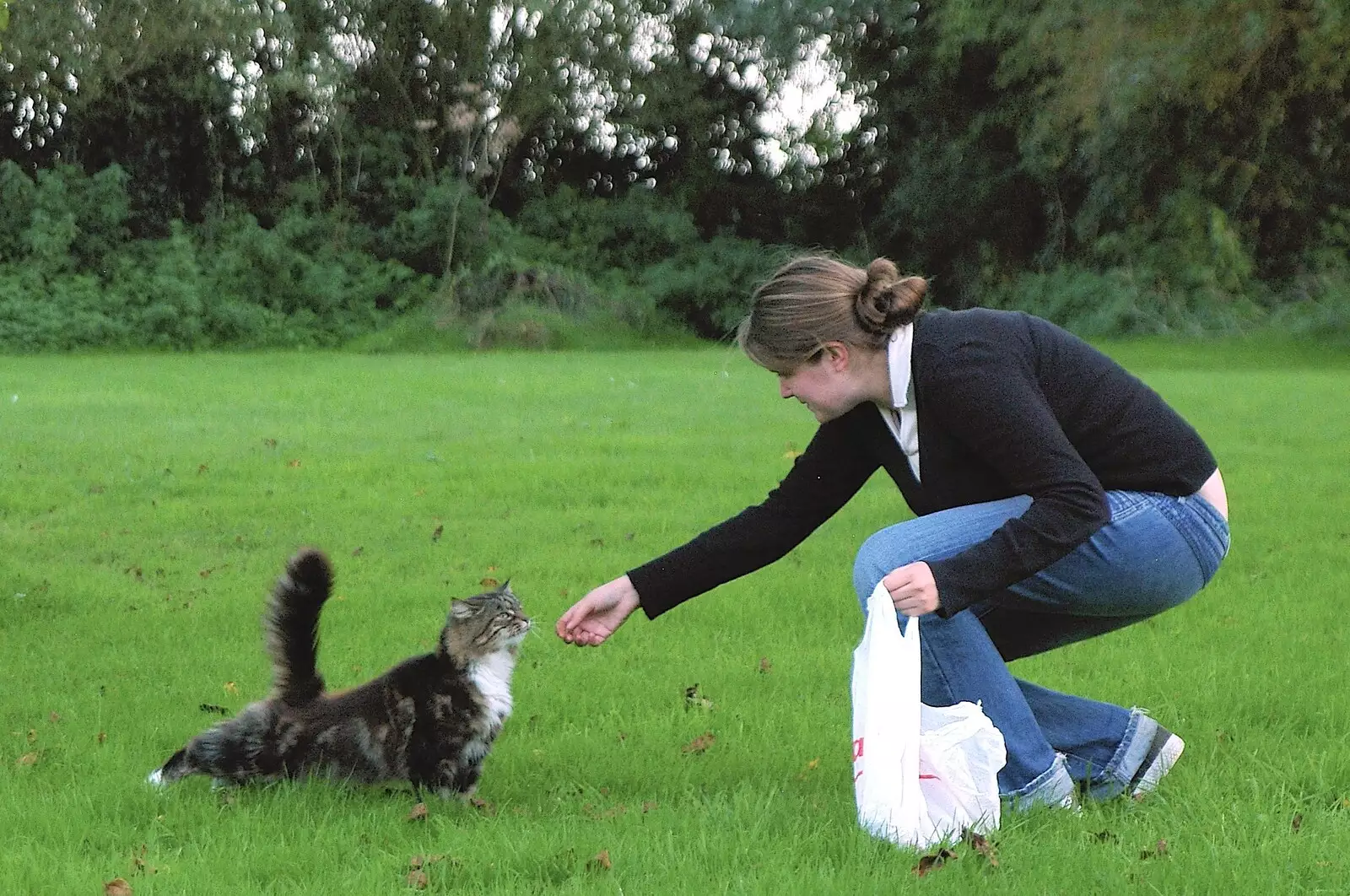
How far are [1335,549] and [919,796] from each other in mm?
5517

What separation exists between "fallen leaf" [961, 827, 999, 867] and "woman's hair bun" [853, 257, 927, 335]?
47.6 inches

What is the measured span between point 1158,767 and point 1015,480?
3.72 feet

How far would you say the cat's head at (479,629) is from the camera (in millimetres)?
4277

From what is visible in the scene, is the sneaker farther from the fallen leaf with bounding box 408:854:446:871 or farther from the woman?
the fallen leaf with bounding box 408:854:446:871

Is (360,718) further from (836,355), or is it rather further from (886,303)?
(886,303)

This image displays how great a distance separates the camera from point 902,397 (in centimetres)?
348

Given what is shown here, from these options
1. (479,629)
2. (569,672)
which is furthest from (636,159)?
(479,629)

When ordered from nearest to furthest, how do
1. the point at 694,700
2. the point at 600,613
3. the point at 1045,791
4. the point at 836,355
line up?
1. the point at 836,355
2. the point at 1045,791
3. the point at 600,613
4. the point at 694,700

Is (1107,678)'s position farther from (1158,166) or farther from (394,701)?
(1158,166)

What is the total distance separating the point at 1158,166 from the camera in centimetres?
2866

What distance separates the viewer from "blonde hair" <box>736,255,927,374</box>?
3.43 meters

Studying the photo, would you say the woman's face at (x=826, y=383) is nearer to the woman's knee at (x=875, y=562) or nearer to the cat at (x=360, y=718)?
the woman's knee at (x=875, y=562)

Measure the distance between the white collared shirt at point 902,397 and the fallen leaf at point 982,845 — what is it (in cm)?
91

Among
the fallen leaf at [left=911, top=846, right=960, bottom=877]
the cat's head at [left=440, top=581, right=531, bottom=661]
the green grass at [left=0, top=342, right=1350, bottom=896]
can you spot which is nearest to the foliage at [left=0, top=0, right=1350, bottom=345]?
the green grass at [left=0, top=342, right=1350, bottom=896]
